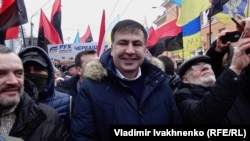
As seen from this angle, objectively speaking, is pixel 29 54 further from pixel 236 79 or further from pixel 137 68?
pixel 236 79

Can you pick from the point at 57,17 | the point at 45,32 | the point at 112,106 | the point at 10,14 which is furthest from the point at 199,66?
the point at 57,17

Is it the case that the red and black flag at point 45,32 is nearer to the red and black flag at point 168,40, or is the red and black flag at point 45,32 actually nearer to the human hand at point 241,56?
the red and black flag at point 168,40

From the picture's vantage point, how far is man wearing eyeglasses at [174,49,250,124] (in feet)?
6.81

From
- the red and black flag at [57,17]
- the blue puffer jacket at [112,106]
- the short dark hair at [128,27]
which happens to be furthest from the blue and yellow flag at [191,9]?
the blue puffer jacket at [112,106]

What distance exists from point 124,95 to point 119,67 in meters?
0.20

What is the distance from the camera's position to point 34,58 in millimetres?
2811

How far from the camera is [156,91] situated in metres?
2.40

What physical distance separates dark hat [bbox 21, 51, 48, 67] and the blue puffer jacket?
1.90ft

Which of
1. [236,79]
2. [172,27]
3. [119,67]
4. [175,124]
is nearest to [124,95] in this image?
[119,67]

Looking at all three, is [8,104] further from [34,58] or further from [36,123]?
[34,58]

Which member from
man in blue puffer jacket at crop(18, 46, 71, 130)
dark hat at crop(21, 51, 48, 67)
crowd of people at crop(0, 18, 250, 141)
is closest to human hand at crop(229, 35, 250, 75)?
crowd of people at crop(0, 18, 250, 141)

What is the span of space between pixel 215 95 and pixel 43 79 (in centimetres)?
134

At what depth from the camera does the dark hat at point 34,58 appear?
2.80 meters

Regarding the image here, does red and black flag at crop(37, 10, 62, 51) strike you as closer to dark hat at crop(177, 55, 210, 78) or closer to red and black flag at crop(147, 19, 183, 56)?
red and black flag at crop(147, 19, 183, 56)
